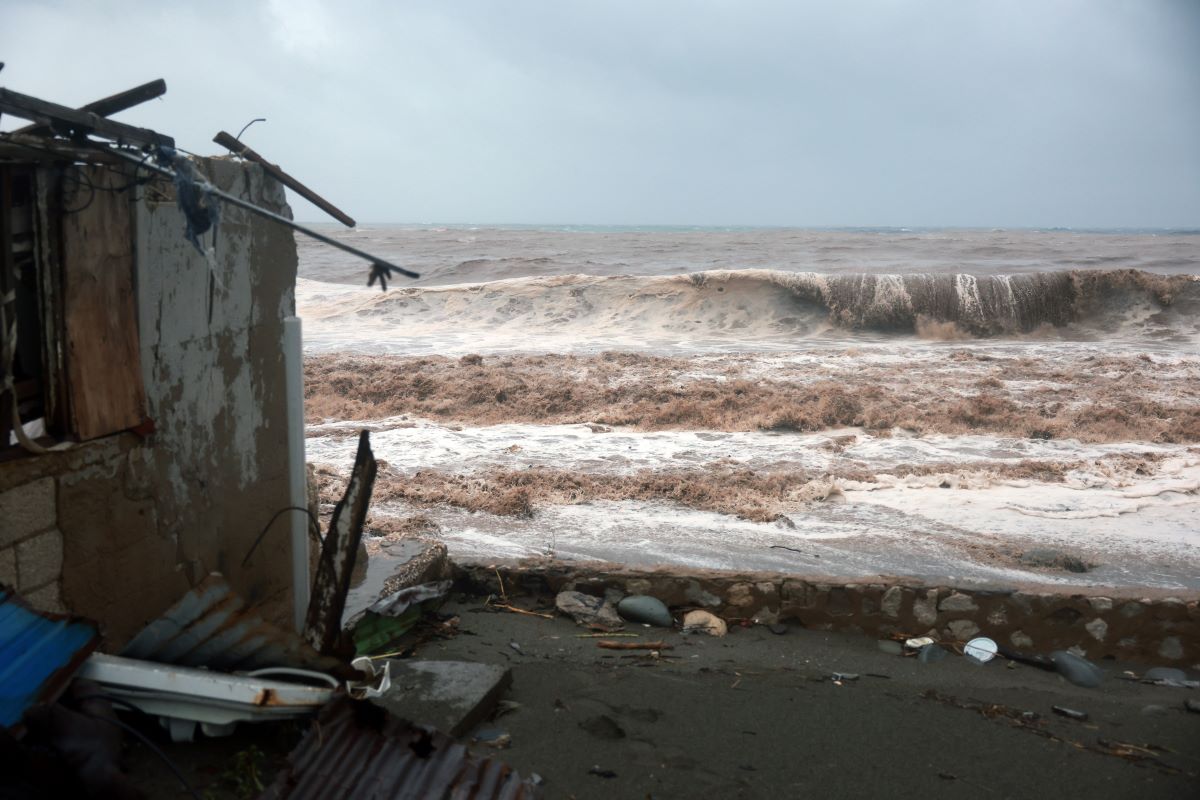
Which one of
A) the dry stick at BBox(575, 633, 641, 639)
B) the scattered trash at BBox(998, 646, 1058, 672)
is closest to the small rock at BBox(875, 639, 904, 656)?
the scattered trash at BBox(998, 646, 1058, 672)

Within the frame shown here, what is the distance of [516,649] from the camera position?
18.6 ft

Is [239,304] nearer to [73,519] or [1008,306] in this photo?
[73,519]

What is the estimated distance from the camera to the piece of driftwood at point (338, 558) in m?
3.72

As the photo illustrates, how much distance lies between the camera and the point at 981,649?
591 centimetres

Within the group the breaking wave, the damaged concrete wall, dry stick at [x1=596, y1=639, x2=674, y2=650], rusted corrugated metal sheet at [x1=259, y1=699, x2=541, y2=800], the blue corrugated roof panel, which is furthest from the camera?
the breaking wave

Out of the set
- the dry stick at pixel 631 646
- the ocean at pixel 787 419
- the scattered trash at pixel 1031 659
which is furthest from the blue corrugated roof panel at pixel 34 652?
the scattered trash at pixel 1031 659

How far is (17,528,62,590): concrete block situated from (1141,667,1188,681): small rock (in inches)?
224

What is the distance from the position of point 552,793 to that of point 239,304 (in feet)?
8.39

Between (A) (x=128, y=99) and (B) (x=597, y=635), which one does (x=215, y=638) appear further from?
(B) (x=597, y=635)

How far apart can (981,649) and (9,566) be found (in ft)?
16.8

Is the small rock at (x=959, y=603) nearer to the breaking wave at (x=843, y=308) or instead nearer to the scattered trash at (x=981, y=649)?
the scattered trash at (x=981, y=649)

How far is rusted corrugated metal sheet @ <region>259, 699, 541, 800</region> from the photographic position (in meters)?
3.08

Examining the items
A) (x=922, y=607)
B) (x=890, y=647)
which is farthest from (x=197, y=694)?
(x=922, y=607)

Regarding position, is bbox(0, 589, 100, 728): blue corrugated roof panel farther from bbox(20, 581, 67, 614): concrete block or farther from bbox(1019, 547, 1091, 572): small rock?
bbox(1019, 547, 1091, 572): small rock
